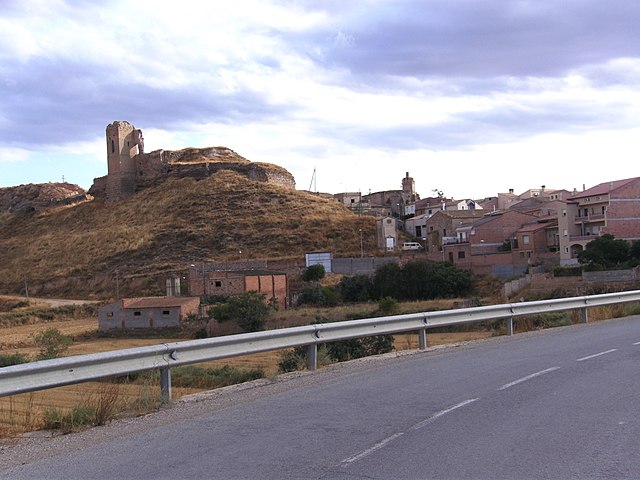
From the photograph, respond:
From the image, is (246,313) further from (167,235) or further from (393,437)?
(167,235)

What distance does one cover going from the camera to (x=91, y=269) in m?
91.3

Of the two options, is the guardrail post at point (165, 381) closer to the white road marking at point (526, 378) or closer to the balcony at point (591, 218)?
the white road marking at point (526, 378)

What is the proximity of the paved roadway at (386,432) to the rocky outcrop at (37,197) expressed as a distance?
125715mm

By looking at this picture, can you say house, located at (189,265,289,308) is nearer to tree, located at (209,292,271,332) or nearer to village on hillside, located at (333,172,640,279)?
tree, located at (209,292,271,332)

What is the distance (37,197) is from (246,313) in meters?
100

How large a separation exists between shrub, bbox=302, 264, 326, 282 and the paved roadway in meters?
58.1

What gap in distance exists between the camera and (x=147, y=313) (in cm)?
5691

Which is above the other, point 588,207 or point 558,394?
point 588,207

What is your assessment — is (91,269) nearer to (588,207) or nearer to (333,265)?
(333,265)

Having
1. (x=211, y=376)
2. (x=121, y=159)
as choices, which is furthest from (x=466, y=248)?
(x=121, y=159)

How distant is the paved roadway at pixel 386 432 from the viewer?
22.4 feet

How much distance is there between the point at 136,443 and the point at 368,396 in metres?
3.42

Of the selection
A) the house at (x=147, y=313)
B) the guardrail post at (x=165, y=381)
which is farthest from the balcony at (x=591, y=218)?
the guardrail post at (x=165, y=381)

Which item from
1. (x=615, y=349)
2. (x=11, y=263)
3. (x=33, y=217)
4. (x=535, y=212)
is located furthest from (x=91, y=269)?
(x=615, y=349)
